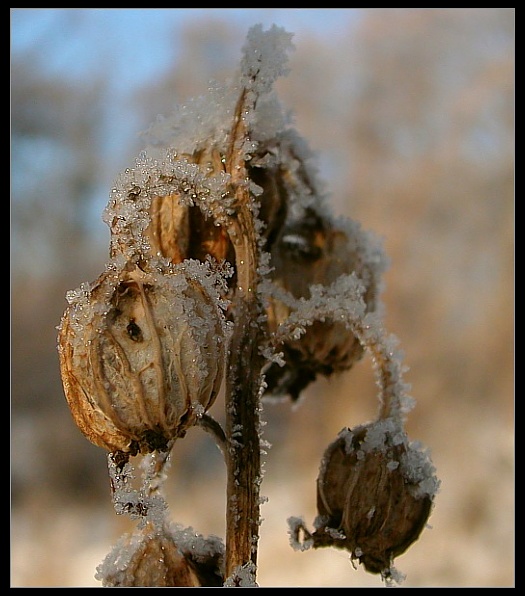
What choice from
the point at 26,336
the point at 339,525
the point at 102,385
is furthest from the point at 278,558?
the point at 102,385

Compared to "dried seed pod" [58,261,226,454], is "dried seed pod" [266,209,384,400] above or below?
above

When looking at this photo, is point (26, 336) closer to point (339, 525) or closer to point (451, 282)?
point (451, 282)

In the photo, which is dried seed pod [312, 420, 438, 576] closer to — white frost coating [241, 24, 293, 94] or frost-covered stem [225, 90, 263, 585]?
frost-covered stem [225, 90, 263, 585]

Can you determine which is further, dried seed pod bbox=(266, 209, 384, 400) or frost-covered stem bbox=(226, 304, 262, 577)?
dried seed pod bbox=(266, 209, 384, 400)

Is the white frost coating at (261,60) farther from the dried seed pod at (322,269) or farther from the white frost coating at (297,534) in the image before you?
the white frost coating at (297,534)

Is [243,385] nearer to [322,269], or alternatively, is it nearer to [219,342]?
[219,342]

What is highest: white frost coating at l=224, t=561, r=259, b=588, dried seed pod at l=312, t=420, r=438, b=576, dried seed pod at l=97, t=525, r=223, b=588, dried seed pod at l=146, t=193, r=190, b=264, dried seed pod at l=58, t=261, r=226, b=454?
dried seed pod at l=146, t=193, r=190, b=264

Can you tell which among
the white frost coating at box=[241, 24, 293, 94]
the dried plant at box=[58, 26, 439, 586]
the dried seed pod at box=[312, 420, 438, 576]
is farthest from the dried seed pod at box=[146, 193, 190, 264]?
the dried seed pod at box=[312, 420, 438, 576]

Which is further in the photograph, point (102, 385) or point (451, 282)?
point (451, 282)
